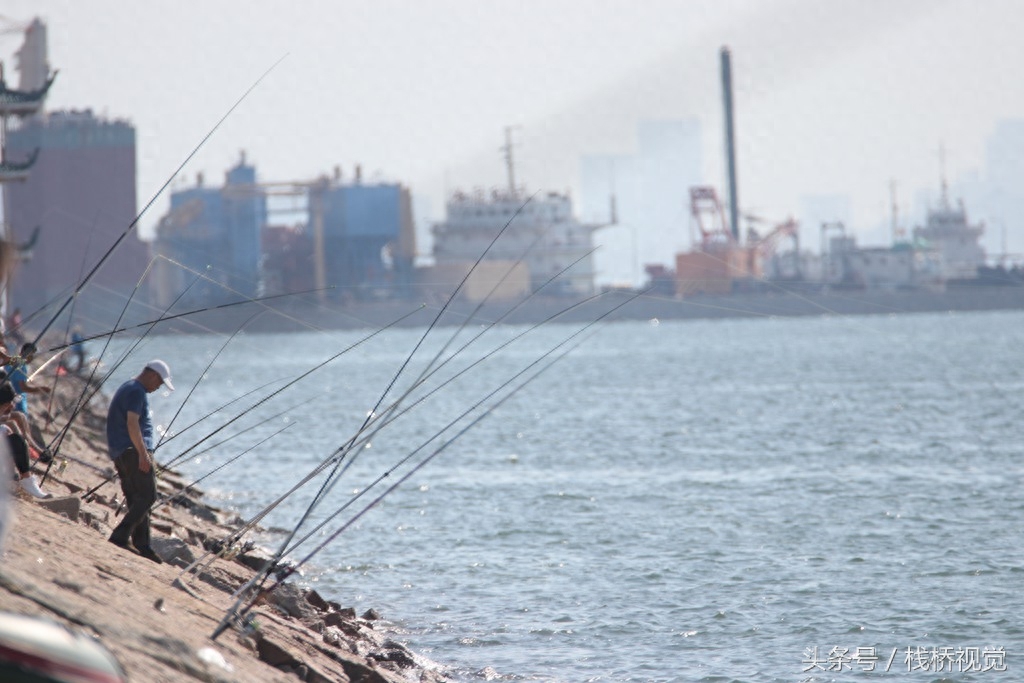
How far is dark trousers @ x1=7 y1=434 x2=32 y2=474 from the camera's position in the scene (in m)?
7.59

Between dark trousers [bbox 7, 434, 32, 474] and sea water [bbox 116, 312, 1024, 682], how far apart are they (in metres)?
0.97

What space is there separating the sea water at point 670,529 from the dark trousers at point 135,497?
811mm

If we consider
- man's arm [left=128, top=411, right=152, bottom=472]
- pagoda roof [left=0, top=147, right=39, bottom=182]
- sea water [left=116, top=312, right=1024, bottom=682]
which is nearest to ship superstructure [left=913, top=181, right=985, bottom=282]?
sea water [left=116, top=312, right=1024, bottom=682]

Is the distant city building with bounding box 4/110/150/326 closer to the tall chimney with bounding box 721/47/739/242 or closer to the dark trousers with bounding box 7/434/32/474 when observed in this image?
the tall chimney with bounding box 721/47/739/242

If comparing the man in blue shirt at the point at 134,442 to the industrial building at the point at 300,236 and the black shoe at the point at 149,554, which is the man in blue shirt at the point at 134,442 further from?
the industrial building at the point at 300,236

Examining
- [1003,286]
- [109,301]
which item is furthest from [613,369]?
[1003,286]

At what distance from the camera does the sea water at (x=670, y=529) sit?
28.8 feet

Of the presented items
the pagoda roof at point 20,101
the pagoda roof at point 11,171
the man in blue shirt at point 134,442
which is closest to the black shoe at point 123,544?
the man in blue shirt at point 134,442

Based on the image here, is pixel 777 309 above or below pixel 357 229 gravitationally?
below

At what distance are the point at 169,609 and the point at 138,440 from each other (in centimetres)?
123

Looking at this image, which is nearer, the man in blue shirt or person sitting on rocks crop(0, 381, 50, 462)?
the man in blue shirt

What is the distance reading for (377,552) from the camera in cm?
1278

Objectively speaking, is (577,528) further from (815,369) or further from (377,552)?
(815,369)

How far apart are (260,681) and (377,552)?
7.17 metres
